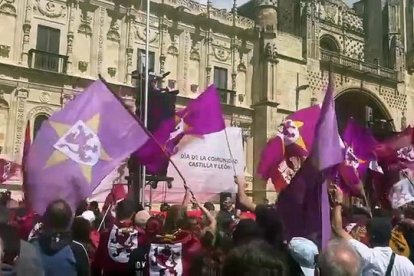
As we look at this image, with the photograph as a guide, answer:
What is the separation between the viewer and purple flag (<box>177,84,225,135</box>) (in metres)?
11.4

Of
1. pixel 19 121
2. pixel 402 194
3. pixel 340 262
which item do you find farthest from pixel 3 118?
pixel 340 262

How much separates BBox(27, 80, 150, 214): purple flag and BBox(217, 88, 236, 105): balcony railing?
18960mm

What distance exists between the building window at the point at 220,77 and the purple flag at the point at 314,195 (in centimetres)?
2009

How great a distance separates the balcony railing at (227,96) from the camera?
88.8ft

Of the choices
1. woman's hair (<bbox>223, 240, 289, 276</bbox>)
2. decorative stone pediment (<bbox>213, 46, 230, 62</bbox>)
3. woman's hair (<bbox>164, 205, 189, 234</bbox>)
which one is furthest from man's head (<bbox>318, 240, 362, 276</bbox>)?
decorative stone pediment (<bbox>213, 46, 230, 62</bbox>)

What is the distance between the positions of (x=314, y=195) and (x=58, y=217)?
3155 mm

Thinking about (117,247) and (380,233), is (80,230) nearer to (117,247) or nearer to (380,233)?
(117,247)

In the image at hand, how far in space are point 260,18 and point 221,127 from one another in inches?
741

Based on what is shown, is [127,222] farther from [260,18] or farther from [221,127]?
[260,18]

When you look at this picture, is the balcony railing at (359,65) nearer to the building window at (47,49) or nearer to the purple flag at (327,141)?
the building window at (47,49)

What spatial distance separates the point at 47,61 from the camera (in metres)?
22.4

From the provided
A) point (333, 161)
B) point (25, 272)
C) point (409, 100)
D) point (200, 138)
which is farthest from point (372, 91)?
point (25, 272)

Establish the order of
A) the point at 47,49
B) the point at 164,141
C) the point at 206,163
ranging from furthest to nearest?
the point at 47,49 → the point at 164,141 → the point at 206,163

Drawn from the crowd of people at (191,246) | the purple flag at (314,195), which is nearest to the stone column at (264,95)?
the purple flag at (314,195)
